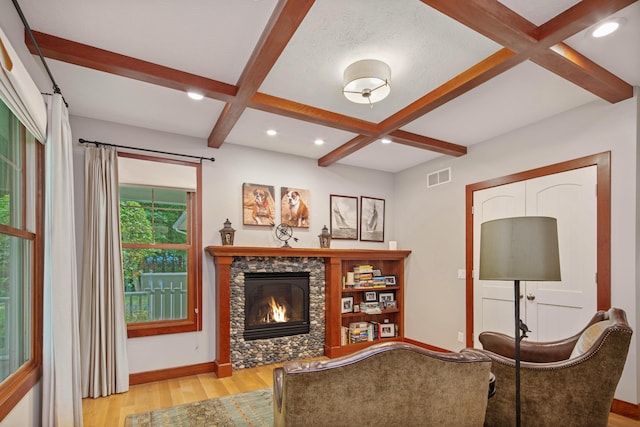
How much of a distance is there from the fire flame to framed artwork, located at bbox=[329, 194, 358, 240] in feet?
3.99

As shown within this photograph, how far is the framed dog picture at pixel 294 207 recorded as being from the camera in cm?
450

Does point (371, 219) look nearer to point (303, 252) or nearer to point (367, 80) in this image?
point (303, 252)

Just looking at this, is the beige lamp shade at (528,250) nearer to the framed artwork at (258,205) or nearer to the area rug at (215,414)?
the area rug at (215,414)

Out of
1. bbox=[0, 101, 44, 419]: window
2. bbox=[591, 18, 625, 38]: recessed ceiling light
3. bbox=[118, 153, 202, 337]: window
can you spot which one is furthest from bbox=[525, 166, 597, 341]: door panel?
bbox=[0, 101, 44, 419]: window

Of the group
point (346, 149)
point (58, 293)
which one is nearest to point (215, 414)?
point (58, 293)

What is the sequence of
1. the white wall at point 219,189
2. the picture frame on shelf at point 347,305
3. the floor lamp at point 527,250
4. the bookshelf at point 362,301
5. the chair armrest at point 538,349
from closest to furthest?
the floor lamp at point 527,250 → the chair armrest at point 538,349 → the white wall at point 219,189 → the bookshelf at point 362,301 → the picture frame on shelf at point 347,305

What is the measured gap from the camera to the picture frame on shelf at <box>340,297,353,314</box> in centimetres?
470

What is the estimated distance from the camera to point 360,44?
2217 millimetres

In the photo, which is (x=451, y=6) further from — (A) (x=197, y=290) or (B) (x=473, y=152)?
(A) (x=197, y=290)

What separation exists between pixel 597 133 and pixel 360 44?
237 cm

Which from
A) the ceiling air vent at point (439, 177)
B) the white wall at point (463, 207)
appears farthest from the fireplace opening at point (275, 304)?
the ceiling air vent at point (439, 177)

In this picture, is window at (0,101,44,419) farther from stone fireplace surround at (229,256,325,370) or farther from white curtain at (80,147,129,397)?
stone fireplace surround at (229,256,325,370)

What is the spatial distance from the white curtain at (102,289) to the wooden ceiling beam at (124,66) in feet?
4.31

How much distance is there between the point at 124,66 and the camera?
233cm
